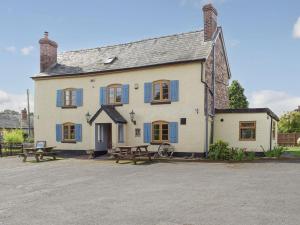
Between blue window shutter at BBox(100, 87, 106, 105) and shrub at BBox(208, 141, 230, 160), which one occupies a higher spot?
blue window shutter at BBox(100, 87, 106, 105)

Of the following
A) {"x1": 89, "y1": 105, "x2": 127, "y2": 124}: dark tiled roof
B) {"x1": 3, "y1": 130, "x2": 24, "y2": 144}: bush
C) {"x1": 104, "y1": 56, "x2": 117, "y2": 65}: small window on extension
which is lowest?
{"x1": 3, "y1": 130, "x2": 24, "y2": 144}: bush

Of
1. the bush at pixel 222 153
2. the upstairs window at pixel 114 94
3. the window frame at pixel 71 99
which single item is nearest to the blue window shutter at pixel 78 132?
the window frame at pixel 71 99

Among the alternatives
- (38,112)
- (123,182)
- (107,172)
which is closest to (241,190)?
(123,182)

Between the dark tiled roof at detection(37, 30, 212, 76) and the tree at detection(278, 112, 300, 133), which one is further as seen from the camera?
the tree at detection(278, 112, 300, 133)

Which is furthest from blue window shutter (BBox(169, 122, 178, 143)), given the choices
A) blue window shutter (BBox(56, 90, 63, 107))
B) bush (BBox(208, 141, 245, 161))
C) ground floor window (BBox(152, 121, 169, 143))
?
blue window shutter (BBox(56, 90, 63, 107))

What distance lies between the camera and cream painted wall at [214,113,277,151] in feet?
65.5

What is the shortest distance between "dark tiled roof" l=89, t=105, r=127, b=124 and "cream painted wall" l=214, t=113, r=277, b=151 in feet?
20.5

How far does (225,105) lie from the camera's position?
24359 mm

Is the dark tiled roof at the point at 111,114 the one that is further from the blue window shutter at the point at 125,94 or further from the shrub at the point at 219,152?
the shrub at the point at 219,152

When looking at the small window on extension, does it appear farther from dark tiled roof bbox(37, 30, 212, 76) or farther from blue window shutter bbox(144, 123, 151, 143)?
blue window shutter bbox(144, 123, 151, 143)

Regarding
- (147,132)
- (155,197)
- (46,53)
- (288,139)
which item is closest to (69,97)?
(46,53)

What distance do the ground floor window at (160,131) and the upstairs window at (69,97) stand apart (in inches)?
264

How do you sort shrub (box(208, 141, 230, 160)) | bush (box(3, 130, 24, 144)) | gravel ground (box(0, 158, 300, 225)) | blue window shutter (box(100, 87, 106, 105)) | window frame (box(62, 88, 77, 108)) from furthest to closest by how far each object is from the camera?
1. bush (box(3, 130, 24, 144))
2. window frame (box(62, 88, 77, 108))
3. blue window shutter (box(100, 87, 106, 105))
4. shrub (box(208, 141, 230, 160))
5. gravel ground (box(0, 158, 300, 225))

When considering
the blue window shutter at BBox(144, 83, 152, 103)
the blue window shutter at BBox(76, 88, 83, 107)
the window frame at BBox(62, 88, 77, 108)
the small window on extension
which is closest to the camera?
the blue window shutter at BBox(144, 83, 152, 103)
